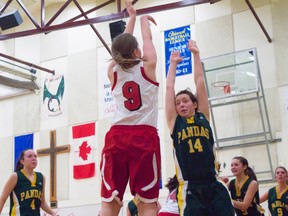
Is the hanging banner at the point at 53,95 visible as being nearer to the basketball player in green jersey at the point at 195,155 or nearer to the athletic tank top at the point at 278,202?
the athletic tank top at the point at 278,202

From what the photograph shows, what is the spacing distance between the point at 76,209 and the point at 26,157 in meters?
5.97

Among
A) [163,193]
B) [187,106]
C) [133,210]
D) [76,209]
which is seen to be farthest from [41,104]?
[187,106]

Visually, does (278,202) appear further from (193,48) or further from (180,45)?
(180,45)

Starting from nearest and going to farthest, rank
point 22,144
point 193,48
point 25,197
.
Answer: point 193,48
point 25,197
point 22,144

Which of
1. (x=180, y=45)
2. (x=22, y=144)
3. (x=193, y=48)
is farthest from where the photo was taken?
(x=22, y=144)

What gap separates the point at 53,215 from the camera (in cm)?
739

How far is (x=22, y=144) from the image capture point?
572 inches

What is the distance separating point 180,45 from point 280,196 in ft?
16.4

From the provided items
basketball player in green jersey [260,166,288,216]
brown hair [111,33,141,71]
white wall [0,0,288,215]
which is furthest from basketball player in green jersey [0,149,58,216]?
white wall [0,0,288,215]

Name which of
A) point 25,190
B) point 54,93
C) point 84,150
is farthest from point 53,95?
point 25,190

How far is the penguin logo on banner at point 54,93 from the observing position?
14273 millimetres

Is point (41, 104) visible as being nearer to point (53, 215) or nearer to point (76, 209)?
point (76, 209)

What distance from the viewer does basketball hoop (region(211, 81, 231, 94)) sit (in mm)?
10938

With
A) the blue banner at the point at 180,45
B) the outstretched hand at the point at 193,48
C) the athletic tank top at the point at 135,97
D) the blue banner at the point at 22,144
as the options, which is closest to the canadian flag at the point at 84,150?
the blue banner at the point at 22,144
